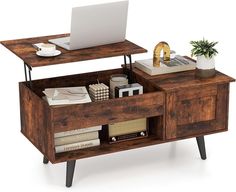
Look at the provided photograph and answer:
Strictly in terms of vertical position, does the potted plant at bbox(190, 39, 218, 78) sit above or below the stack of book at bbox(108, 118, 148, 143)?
above

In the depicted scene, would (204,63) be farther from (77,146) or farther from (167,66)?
(77,146)

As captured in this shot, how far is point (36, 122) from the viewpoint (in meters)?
6.66

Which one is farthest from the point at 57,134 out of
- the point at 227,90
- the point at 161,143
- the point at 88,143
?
the point at 227,90

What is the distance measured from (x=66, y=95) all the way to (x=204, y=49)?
100 cm

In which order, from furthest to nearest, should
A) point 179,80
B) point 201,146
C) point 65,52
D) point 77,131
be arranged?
point 201,146
point 179,80
point 65,52
point 77,131

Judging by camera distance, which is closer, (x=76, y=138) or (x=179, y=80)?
(x=76, y=138)

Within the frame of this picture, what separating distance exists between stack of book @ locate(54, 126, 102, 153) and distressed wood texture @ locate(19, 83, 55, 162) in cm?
8

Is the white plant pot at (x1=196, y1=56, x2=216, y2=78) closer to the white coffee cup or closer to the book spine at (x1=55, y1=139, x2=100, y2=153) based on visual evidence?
the book spine at (x1=55, y1=139, x2=100, y2=153)

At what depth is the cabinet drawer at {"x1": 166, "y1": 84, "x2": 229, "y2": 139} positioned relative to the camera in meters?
6.74

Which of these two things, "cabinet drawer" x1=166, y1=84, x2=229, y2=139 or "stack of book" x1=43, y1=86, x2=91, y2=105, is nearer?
"stack of book" x1=43, y1=86, x2=91, y2=105

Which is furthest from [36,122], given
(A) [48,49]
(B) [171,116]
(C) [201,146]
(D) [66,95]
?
(C) [201,146]

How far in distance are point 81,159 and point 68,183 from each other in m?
0.48

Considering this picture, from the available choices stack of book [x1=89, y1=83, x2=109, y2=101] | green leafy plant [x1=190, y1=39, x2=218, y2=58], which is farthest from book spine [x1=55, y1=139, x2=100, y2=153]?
green leafy plant [x1=190, y1=39, x2=218, y2=58]

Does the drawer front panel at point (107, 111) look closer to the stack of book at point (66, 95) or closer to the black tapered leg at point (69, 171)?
the stack of book at point (66, 95)
